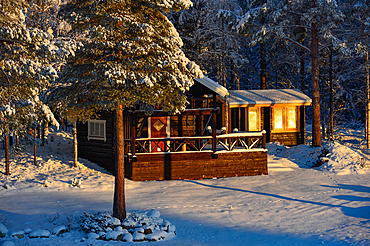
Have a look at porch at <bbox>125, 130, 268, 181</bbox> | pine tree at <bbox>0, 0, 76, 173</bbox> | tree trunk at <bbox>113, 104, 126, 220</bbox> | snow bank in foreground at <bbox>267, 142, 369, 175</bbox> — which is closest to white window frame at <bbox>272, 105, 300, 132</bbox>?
snow bank in foreground at <bbox>267, 142, 369, 175</bbox>

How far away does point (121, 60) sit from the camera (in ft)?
33.3

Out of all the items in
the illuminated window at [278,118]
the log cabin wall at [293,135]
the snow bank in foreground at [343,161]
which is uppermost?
the illuminated window at [278,118]

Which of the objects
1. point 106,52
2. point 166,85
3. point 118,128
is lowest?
point 118,128

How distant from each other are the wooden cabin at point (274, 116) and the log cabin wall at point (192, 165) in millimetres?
7540

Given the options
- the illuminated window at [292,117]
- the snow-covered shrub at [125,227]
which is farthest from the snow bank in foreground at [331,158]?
the snow-covered shrub at [125,227]

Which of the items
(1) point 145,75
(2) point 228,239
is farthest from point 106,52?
(2) point 228,239

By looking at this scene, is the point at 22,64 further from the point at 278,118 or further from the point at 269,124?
the point at 278,118

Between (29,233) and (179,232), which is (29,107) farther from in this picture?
(179,232)

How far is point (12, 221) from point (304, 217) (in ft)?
28.0

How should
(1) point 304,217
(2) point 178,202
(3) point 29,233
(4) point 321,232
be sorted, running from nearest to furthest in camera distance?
(3) point 29,233
(4) point 321,232
(1) point 304,217
(2) point 178,202

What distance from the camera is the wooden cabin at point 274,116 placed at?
2455cm

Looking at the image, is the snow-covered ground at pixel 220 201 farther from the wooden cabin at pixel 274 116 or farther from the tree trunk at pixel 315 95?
the wooden cabin at pixel 274 116

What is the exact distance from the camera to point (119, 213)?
9781mm

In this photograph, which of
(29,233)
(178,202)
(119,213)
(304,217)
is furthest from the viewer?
(178,202)
